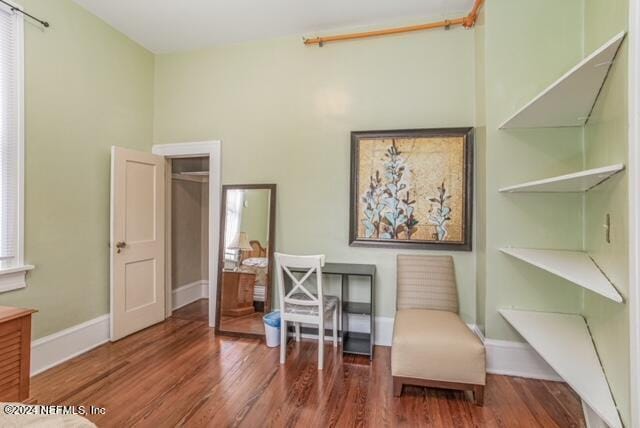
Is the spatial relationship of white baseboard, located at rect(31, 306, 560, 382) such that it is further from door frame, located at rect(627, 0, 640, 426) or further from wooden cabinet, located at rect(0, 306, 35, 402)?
door frame, located at rect(627, 0, 640, 426)

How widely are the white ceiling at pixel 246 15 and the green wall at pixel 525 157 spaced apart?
0.65m

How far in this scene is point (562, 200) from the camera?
232 centimetres

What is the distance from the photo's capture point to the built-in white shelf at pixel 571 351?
1.44m

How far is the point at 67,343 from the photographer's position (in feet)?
8.61

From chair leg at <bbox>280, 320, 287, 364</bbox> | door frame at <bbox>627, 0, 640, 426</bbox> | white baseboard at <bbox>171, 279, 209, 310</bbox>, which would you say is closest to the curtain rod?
white baseboard at <bbox>171, 279, 209, 310</bbox>

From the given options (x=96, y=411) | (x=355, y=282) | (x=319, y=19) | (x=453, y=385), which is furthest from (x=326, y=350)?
(x=319, y=19)

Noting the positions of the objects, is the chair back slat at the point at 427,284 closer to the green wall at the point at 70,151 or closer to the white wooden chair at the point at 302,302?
the white wooden chair at the point at 302,302

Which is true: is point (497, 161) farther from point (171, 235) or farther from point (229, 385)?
point (171, 235)

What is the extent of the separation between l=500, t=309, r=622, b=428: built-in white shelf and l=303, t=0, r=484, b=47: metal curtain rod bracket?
8.21 ft

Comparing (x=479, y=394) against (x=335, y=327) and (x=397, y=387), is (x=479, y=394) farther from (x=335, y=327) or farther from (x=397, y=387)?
(x=335, y=327)

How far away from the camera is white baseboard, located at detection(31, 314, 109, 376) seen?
2.40 metres

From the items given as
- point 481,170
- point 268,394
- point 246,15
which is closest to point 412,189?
point 481,170

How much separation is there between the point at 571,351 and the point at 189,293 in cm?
411

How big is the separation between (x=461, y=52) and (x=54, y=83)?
3.51m
